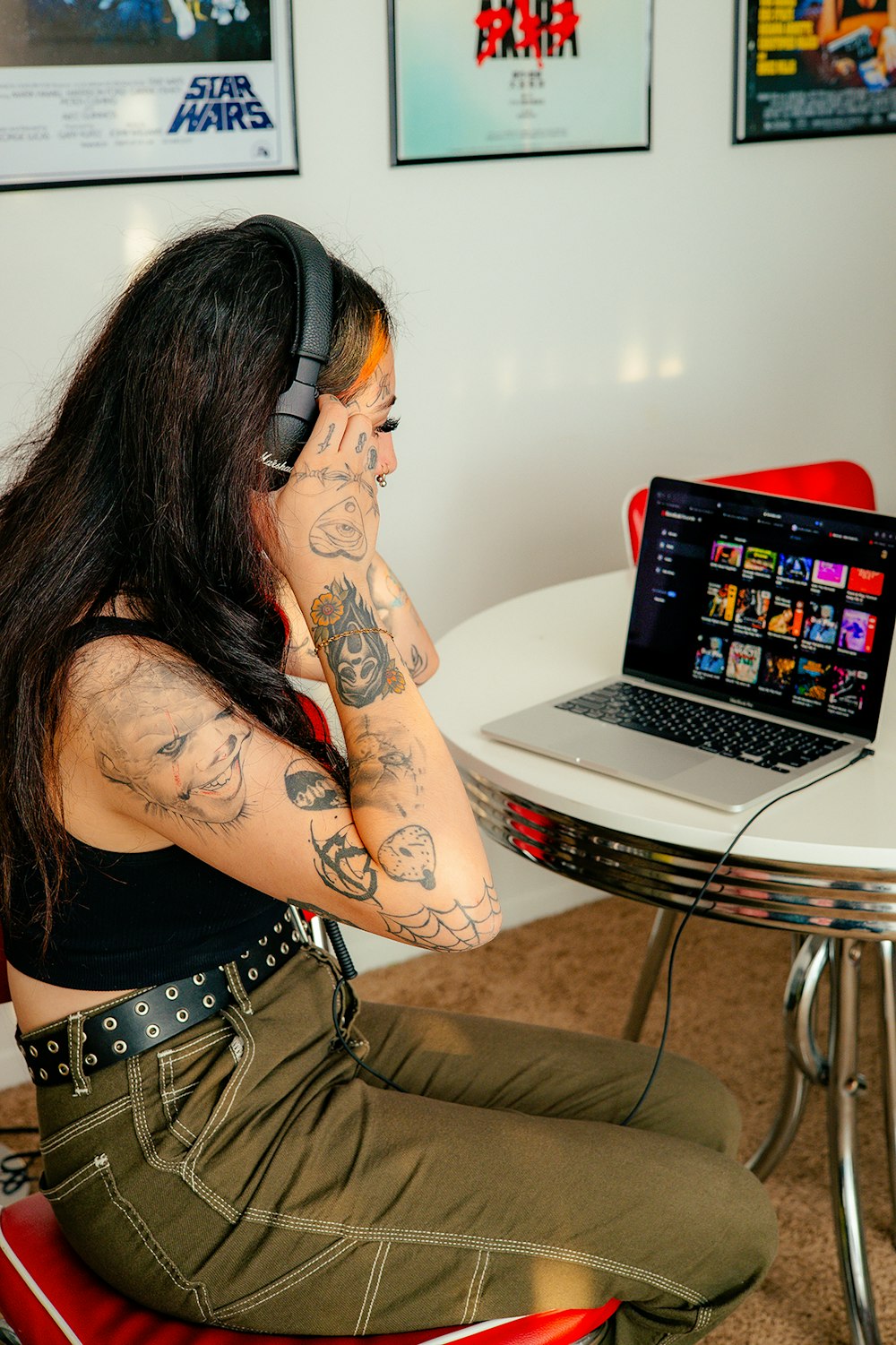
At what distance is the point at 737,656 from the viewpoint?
1560mm

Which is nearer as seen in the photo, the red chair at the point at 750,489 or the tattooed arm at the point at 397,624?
the tattooed arm at the point at 397,624

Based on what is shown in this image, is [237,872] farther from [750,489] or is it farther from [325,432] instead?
[750,489]

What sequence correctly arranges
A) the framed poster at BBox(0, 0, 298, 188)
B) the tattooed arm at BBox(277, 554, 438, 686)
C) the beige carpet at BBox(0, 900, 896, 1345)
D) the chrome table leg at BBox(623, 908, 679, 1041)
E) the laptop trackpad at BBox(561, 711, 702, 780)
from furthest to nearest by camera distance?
the chrome table leg at BBox(623, 908, 679, 1041) < the framed poster at BBox(0, 0, 298, 188) < the beige carpet at BBox(0, 900, 896, 1345) < the tattooed arm at BBox(277, 554, 438, 686) < the laptop trackpad at BBox(561, 711, 702, 780)

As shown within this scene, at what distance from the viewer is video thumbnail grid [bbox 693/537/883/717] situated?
1.46 meters

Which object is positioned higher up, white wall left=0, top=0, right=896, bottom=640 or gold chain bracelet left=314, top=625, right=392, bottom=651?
white wall left=0, top=0, right=896, bottom=640

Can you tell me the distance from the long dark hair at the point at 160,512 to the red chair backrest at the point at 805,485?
3.26 feet

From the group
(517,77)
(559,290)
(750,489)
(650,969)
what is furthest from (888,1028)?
(517,77)

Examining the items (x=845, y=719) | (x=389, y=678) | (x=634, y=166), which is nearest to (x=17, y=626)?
(x=389, y=678)

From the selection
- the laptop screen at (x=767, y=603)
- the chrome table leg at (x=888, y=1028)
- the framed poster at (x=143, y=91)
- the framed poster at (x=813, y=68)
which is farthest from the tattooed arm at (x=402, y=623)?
the framed poster at (x=813, y=68)

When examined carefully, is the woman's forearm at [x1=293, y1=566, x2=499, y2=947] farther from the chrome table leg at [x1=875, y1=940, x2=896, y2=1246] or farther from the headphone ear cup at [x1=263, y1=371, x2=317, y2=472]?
the chrome table leg at [x1=875, y1=940, x2=896, y2=1246]

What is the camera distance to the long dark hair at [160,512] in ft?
3.43

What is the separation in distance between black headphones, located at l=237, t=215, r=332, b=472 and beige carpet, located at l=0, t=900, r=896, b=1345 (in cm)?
130

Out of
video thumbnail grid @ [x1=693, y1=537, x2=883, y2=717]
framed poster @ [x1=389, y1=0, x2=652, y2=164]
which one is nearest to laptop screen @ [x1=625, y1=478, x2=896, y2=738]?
video thumbnail grid @ [x1=693, y1=537, x2=883, y2=717]

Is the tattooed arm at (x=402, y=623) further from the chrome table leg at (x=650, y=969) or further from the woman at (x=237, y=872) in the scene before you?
the chrome table leg at (x=650, y=969)
